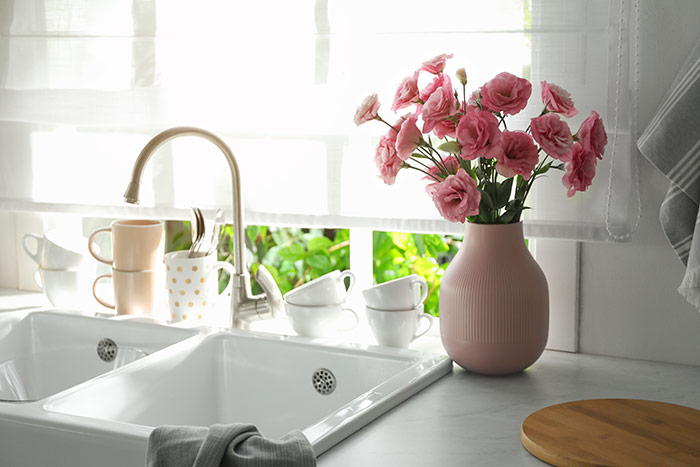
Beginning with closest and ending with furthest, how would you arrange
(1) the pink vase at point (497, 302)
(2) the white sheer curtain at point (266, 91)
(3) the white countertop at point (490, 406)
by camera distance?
1. (3) the white countertop at point (490, 406)
2. (1) the pink vase at point (497, 302)
3. (2) the white sheer curtain at point (266, 91)

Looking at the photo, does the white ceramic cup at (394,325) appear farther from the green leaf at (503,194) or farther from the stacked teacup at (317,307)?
the green leaf at (503,194)

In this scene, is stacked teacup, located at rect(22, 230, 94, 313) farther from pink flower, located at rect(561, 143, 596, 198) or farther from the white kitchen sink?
pink flower, located at rect(561, 143, 596, 198)

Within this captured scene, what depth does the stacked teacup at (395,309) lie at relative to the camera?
1.50 m

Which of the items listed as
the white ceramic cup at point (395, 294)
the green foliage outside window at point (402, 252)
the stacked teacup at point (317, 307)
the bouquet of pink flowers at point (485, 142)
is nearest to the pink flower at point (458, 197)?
the bouquet of pink flowers at point (485, 142)

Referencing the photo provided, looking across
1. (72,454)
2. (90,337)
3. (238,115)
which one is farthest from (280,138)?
(72,454)

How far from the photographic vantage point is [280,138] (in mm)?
1681

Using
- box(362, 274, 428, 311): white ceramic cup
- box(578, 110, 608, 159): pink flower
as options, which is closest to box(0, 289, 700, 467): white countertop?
box(362, 274, 428, 311): white ceramic cup

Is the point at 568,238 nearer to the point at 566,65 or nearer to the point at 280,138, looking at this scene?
the point at 566,65

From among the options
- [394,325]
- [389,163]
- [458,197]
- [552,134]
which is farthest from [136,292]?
[552,134]

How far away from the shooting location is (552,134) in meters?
1.25

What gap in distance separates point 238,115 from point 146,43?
256 millimetres

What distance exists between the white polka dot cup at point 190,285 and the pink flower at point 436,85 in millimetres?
571

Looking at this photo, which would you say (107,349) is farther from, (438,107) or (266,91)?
(438,107)

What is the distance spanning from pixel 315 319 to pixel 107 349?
1.41ft
